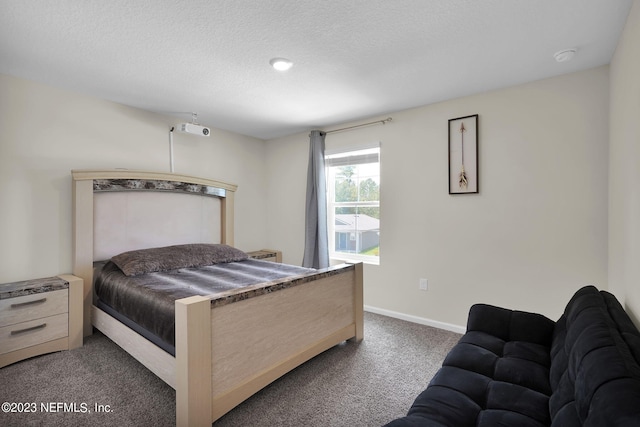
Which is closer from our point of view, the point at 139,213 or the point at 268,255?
the point at 139,213

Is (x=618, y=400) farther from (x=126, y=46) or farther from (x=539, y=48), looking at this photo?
(x=126, y=46)

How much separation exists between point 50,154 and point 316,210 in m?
2.75

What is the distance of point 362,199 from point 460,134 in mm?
1352

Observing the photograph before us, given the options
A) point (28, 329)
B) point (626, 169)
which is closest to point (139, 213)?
point (28, 329)

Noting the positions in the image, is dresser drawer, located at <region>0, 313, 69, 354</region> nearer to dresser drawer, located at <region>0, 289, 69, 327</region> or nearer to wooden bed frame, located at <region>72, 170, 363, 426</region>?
dresser drawer, located at <region>0, 289, 69, 327</region>

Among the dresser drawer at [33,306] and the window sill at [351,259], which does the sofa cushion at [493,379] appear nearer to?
the window sill at [351,259]

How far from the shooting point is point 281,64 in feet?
7.60

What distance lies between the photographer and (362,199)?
3.88 m

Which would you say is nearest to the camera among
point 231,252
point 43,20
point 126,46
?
point 43,20

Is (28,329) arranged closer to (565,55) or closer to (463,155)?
(463,155)

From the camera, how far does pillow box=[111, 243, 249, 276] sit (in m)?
2.76

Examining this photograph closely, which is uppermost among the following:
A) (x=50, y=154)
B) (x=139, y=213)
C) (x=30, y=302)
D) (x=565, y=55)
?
(x=565, y=55)

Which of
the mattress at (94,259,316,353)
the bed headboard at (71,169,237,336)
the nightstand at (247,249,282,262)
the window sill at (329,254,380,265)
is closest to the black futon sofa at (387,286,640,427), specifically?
the mattress at (94,259,316,353)

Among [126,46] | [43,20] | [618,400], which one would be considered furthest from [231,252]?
[618,400]
